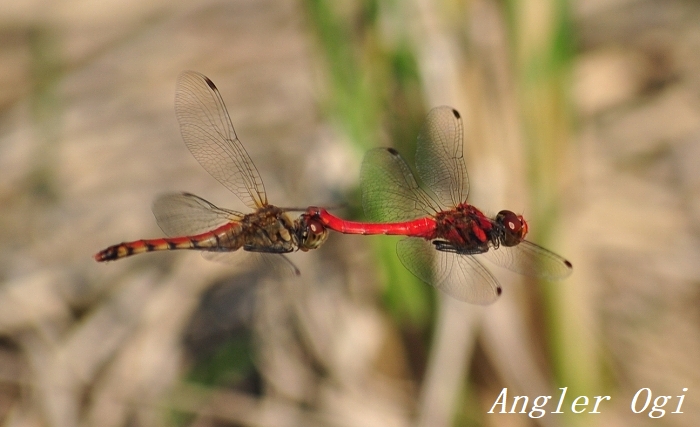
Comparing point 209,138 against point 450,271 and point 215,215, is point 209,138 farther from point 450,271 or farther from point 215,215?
point 450,271

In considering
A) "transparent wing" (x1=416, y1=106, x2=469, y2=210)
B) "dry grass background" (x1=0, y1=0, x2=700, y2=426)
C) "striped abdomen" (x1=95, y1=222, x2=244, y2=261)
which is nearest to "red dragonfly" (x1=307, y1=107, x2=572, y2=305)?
"transparent wing" (x1=416, y1=106, x2=469, y2=210)

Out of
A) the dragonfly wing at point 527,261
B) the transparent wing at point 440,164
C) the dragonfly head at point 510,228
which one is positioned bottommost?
the dragonfly head at point 510,228

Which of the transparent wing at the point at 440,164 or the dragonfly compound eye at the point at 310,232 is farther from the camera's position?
the transparent wing at the point at 440,164

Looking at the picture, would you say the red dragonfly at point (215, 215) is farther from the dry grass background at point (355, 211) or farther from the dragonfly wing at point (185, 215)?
the dry grass background at point (355, 211)

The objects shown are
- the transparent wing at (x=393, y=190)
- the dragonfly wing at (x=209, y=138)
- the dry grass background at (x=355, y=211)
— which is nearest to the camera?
the transparent wing at (x=393, y=190)

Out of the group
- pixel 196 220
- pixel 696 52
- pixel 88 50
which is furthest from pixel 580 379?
pixel 88 50

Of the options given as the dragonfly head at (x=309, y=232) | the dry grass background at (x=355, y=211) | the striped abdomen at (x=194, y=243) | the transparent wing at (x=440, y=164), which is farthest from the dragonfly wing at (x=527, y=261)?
the dry grass background at (x=355, y=211)

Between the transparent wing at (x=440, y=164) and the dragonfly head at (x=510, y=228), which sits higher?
the transparent wing at (x=440, y=164)
